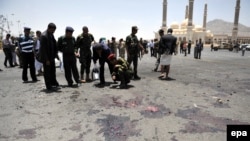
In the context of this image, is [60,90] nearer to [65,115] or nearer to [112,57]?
[112,57]

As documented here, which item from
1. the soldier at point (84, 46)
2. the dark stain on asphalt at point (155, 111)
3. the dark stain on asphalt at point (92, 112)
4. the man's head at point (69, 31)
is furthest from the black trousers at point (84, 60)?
the dark stain on asphalt at point (155, 111)

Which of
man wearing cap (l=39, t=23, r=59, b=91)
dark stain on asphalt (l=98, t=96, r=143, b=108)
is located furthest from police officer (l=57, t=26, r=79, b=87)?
dark stain on asphalt (l=98, t=96, r=143, b=108)

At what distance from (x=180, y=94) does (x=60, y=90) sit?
2967 mm

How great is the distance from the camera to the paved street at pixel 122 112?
12.4 feet

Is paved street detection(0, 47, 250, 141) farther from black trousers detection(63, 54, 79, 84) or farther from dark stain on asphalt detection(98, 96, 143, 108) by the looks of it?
black trousers detection(63, 54, 79, 84)

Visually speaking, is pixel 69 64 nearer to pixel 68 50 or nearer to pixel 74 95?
pixel 68 50

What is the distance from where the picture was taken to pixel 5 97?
6.11 meters

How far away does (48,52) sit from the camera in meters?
6.53

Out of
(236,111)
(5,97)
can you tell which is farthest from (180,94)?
(5,97)

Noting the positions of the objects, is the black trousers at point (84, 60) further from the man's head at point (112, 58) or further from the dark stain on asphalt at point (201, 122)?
the dark stain on asphalt at point (201, 122)

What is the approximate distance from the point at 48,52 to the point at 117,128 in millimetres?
3374

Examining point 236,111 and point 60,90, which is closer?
point 236,111

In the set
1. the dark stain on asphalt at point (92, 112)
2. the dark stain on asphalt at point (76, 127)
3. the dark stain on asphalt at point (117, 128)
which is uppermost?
the dark stain on asphalt at point (117, 128)

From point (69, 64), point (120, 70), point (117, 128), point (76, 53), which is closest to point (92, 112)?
point (117, 128)
